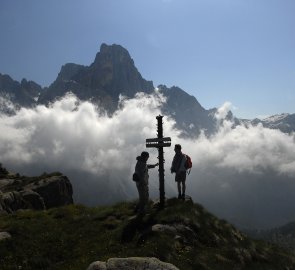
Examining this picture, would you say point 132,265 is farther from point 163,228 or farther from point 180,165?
point 180,165

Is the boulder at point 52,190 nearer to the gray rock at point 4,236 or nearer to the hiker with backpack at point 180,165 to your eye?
the hiker with backpack at point 180,165

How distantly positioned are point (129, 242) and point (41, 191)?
165 feet

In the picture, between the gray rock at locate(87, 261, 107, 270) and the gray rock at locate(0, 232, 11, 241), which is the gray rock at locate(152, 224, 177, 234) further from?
the gray rock at locate(0, 232, 11, 241)

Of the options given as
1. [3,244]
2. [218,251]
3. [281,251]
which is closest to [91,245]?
[3,244]

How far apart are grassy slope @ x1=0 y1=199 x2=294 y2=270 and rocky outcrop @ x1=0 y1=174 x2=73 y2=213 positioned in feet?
97.2

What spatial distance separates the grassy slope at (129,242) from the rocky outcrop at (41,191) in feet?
97.2

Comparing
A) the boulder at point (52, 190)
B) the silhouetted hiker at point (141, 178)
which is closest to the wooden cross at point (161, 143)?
the silhouetted hiker at point (141, 178)

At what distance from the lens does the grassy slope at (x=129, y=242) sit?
2144cm

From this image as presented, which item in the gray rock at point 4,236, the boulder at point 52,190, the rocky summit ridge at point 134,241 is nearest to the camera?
the rocky summit ridge at point 134,241

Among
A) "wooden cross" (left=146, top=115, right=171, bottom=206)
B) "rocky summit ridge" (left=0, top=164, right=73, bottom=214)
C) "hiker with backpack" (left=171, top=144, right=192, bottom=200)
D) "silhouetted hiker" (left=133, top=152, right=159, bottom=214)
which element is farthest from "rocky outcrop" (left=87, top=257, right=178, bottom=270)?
"rocky summit ridge" (left=0, top=164, right=73, bottom=214)

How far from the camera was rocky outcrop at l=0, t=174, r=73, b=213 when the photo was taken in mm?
60656

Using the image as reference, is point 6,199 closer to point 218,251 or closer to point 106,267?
point 218,251

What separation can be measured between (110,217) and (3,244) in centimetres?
807

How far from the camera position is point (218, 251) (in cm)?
2369
